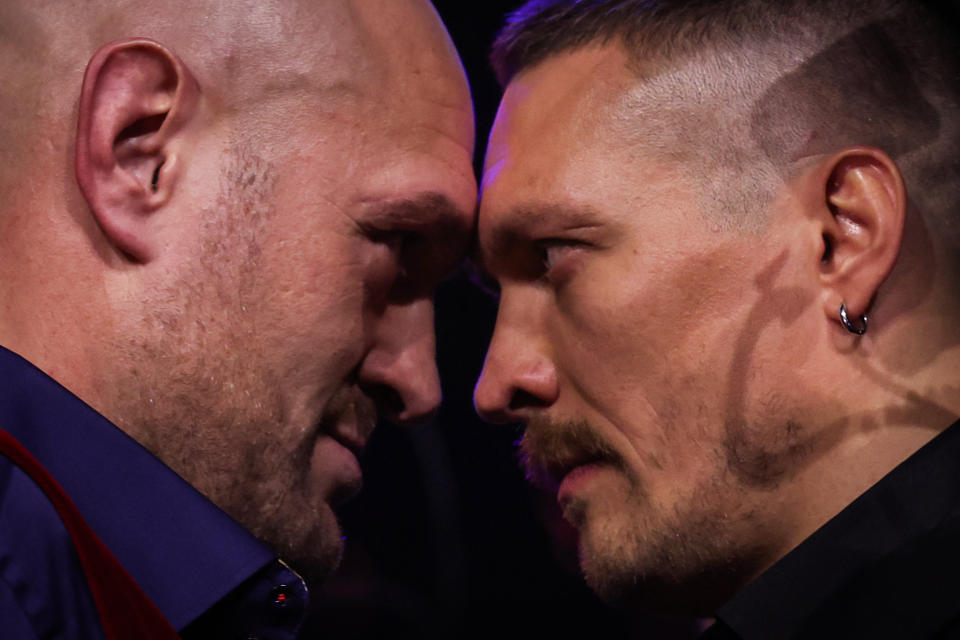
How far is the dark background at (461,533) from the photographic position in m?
2.69

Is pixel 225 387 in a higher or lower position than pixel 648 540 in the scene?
higher

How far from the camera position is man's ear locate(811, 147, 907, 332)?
148 centimetres

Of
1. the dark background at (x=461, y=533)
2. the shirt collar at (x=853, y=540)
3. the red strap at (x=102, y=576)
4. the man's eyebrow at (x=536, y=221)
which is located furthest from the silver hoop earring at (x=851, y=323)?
the dark background at (x=461, y=533)

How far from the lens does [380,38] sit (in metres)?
1.73

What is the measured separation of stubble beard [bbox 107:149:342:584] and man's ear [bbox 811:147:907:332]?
0.91 meters

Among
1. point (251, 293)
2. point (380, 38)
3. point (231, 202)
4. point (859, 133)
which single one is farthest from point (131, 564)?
point (859, 133)

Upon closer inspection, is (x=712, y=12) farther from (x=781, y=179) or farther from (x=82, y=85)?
(x=82, y=85)

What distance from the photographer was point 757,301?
1537 millimetres

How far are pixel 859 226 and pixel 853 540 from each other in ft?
1.59

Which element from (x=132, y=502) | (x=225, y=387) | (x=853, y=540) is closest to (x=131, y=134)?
(x=225, y=387)

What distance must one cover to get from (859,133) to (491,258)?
697mm

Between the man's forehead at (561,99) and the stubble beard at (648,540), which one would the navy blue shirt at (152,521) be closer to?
the stubble beard at (648,540)

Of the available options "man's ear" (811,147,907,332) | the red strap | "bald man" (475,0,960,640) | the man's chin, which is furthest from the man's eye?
the red strap

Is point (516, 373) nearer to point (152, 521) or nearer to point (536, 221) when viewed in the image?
point (536, 221)
